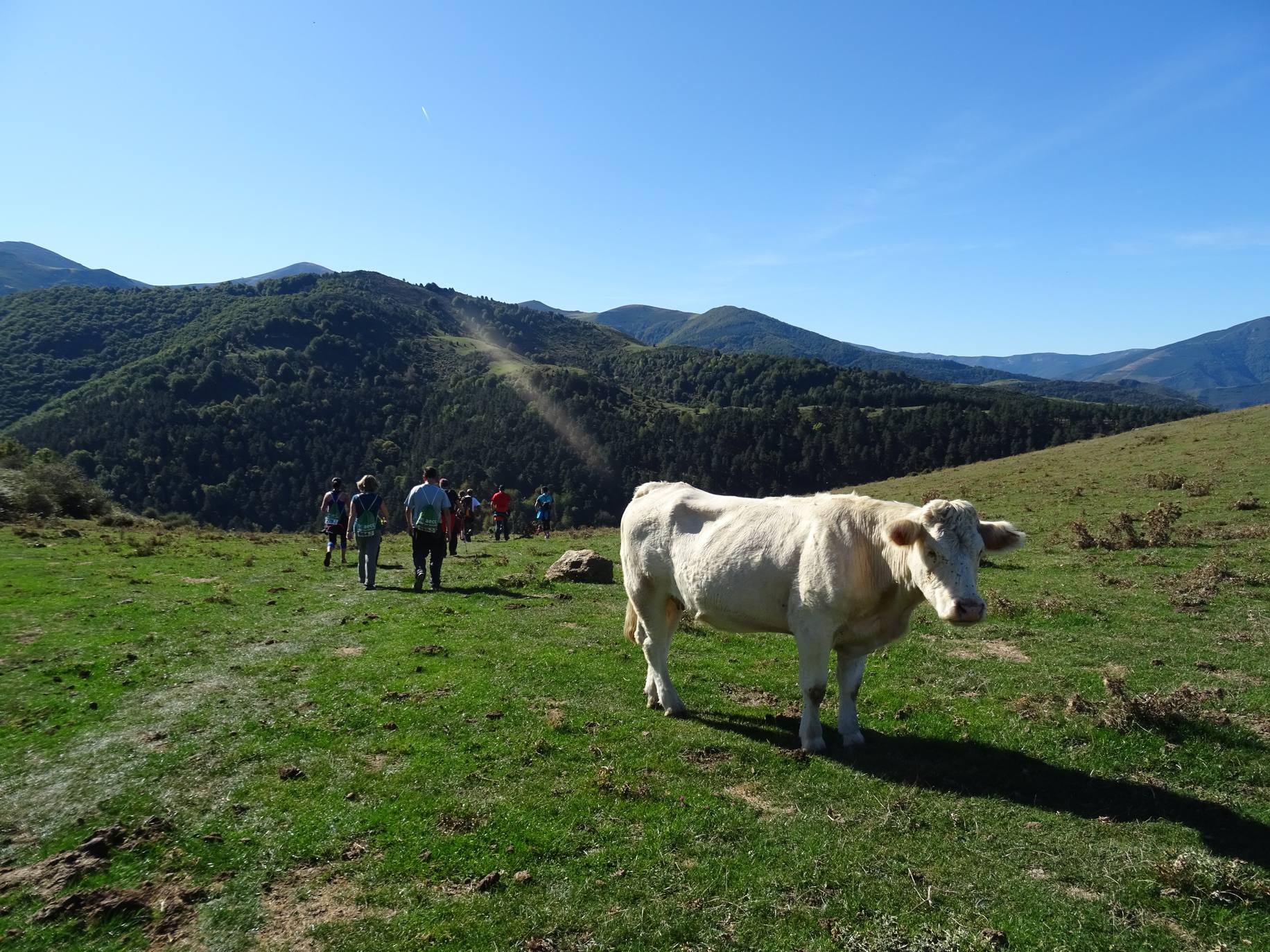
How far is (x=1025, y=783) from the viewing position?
22.7 ft

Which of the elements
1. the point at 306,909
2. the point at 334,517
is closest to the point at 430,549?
the point at 334,517

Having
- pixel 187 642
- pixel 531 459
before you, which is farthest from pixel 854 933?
pixel 531 459

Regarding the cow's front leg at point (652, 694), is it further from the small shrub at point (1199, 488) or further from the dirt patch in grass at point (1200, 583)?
the small shrub at point (1199, 488)

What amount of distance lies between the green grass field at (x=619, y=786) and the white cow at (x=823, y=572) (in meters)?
0.90

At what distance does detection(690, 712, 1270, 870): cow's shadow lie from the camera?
5.91 m

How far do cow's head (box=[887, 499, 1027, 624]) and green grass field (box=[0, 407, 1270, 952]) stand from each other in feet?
6.13

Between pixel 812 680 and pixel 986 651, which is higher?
pixel 812 680

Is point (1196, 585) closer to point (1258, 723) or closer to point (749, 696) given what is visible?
point (1258, 723)

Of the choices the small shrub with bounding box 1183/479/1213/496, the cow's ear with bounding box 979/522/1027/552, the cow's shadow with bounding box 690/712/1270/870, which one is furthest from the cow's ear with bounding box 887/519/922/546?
the small shrub with bounding box 1183/479/1213/496

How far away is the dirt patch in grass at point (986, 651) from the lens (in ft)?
35.9

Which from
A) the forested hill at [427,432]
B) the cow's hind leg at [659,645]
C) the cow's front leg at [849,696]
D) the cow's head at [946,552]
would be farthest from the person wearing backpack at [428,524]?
the forested hill at [427,432]

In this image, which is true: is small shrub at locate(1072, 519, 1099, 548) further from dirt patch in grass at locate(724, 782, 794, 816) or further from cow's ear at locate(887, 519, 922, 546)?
dirt patch in grass at locate(724, 782, 794, 816)

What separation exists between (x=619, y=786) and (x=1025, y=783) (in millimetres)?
4124

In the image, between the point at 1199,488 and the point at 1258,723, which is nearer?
the point at 1258,723
